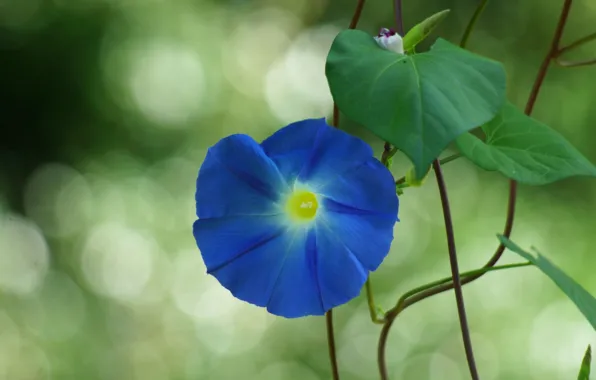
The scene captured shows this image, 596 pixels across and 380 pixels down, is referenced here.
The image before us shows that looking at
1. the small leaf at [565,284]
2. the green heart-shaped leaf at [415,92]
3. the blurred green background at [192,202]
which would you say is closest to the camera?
the green heart-shaped leaf at [415,92]

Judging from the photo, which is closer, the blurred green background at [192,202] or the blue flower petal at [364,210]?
the blue flower petal at [364,210]

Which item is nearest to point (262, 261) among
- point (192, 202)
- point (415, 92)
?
point (415, 92)

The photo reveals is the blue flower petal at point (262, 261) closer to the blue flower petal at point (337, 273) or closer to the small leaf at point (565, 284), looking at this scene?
the blue flower petal at point (337, 273)

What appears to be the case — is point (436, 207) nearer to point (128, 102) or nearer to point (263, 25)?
point (263, 25)

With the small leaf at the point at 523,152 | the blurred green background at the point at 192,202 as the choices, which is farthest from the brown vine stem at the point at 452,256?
the blurred green background at the point at 192,202

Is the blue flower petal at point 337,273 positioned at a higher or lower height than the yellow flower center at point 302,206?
lower

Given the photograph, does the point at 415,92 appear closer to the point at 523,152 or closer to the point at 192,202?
the point at 523,152

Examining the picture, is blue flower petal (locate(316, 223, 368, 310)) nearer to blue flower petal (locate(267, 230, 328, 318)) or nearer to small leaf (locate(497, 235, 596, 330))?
blue flower petal (locate(267, 230, 328, 318))

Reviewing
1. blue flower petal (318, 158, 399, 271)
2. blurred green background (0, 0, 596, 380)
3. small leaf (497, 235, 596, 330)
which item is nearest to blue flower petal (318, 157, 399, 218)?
blue flower petal (318, 158, 399, 271)
